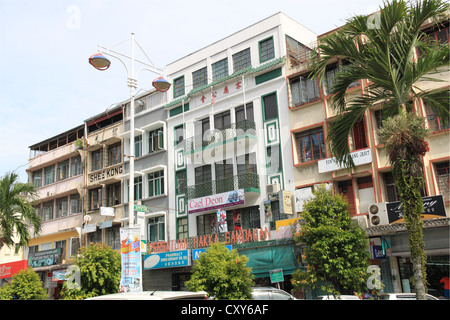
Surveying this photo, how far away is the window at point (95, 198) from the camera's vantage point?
3750cm

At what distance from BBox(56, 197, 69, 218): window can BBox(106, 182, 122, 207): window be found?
5781 mm

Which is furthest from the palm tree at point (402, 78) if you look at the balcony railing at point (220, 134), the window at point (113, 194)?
the window at point (113, 194)

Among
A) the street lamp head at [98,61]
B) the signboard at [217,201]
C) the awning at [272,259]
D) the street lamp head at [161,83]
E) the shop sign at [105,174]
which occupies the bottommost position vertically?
the awning at [272,259]

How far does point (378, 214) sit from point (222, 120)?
1249 centimetres

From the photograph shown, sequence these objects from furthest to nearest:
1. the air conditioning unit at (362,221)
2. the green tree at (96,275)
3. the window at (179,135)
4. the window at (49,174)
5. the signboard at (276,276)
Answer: the window at (49,174) < the window at (179,135) < the signboard at (276,276) < the green tree at (96,275) < the air conditioning unit at (362,221)

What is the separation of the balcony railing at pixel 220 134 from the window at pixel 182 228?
4828mm

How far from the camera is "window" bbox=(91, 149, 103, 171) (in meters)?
38.6

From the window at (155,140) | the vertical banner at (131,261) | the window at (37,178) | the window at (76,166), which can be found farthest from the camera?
the window at (37,178)

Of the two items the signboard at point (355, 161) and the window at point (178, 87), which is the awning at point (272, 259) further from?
the window at point (178, 87)

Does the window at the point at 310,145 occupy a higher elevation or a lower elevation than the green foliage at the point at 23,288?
higher

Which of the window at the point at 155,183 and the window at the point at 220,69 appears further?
the window at the point at 155,183
